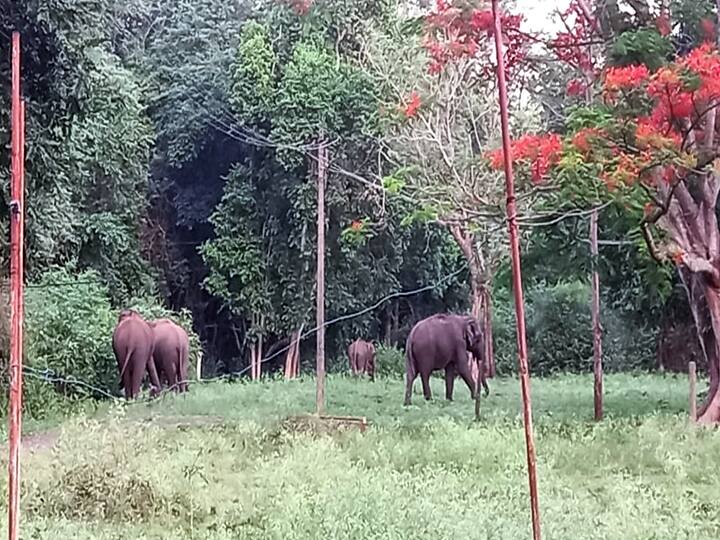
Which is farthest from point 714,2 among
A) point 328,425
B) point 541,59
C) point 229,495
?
point 229,495

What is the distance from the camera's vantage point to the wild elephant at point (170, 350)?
15.3m

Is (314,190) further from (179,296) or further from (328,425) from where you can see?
(328,425)

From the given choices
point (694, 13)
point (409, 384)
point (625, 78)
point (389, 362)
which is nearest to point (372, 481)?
point (625, 78)

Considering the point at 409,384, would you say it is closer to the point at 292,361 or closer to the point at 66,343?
the point at 66,343

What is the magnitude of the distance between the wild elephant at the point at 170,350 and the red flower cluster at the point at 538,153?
23.1 ft

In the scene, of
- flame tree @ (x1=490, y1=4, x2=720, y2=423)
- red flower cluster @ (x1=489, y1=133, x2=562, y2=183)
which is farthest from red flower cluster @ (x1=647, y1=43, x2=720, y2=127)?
red flower cluster @ (x1=489, y1=133, x2=562, y2=183)

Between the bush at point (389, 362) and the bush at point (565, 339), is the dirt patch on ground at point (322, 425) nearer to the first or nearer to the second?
the bush at point (389, 362)

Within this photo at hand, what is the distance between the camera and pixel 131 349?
14.0 m

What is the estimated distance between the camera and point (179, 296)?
22.0m

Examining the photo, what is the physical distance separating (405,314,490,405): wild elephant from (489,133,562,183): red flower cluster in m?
5.29

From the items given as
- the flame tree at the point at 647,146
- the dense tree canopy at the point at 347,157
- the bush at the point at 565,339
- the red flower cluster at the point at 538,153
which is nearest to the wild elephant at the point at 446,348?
the dense tree canopy at the point at 347,157

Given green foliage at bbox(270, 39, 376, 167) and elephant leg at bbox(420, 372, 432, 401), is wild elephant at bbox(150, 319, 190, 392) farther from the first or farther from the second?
green foliage at bbox(270, 39, 376, 167)

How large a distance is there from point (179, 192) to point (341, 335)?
433 cm

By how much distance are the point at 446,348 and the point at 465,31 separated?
5.61 metres
